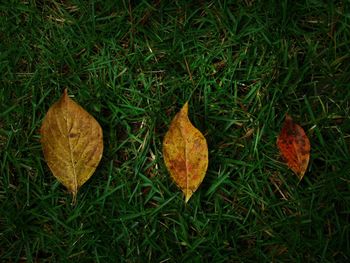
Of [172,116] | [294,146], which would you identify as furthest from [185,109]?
[294,146]

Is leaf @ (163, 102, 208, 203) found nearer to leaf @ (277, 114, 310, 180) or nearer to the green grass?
the green grass

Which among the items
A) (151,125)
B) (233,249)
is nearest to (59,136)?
(151,125)

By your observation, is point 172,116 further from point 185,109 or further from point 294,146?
point 294,146

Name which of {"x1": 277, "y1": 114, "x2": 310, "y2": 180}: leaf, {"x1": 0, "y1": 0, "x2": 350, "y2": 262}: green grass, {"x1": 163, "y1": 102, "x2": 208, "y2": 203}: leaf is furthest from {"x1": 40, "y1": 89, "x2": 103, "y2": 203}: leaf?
{"x1": 277, "y1": 114, "x2": 310, "y2": 180}: leaf

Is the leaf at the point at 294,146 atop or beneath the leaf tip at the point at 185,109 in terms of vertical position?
beneath

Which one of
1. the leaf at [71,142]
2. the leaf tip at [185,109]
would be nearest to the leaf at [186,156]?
the leaf tip at [185,109]

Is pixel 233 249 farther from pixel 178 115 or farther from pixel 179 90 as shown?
pixel 179 90

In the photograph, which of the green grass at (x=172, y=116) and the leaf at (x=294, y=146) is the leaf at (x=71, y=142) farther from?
the leaf at (x=294, y=146)

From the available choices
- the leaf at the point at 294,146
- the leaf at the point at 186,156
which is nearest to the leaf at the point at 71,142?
the leaf at the point at 186,156
